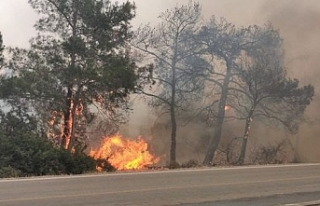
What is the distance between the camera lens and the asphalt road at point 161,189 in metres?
8.75

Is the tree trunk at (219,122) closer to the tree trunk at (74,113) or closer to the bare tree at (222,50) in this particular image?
the bare tree at (222,50)

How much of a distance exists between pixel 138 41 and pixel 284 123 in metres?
10.2

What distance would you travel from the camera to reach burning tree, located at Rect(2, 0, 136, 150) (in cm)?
2330

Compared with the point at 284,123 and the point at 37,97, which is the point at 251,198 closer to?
the point at 37,97

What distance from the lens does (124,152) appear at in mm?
26109

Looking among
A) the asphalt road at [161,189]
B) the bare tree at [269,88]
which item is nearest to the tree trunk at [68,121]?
the bare tree at [269,88]

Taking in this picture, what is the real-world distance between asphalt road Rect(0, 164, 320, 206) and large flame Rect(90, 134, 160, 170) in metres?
11.1

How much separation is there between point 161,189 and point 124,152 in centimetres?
1584

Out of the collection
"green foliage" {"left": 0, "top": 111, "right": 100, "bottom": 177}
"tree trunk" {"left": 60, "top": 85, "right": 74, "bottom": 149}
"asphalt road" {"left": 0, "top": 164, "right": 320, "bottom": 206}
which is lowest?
"asphalt road" {"left": 0, "top": 164, "right": 320, "bottom": 206}

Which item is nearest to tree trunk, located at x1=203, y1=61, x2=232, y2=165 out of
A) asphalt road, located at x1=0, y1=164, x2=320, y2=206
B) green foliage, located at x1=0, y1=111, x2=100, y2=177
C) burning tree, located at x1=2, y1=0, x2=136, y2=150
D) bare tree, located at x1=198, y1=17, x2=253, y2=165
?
bare tree, located at x1=198, y1=17, x2=253, y2=165

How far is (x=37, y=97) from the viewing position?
2317cm

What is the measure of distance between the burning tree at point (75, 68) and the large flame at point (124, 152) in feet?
4.86

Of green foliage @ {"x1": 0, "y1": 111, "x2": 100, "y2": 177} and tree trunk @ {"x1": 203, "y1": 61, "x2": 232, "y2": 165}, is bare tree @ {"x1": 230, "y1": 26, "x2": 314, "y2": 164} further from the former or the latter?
green foliage @ {"x1": 0, "y1": 111, "x2": 100, "y2": 177}

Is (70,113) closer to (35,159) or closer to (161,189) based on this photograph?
(35,159)
